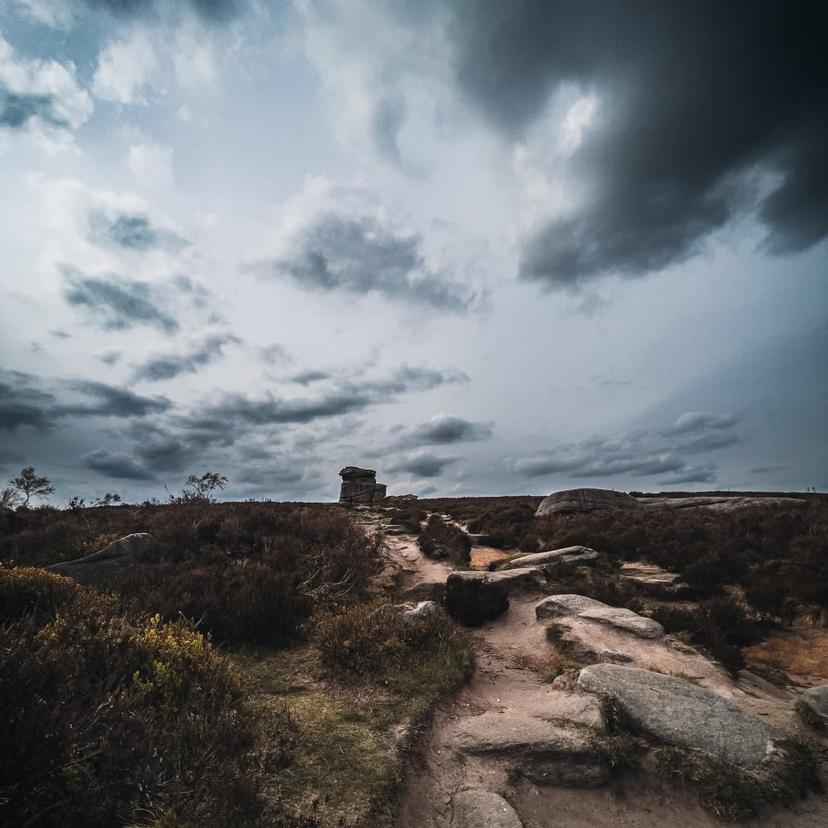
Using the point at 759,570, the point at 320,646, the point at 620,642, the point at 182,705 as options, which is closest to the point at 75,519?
the point at 320,646

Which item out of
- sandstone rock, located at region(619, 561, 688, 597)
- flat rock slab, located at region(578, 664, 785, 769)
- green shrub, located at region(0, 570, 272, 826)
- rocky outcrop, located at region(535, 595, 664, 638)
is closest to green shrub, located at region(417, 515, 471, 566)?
sandstone rock, located at region(619, 561, 688, 597)

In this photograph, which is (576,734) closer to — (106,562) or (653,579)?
(653,579)

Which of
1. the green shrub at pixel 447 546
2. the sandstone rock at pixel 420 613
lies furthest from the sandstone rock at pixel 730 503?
the sandstone rock at pixel 420 613

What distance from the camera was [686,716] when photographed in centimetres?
547

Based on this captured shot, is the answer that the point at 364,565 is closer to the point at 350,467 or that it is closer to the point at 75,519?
the point at 75,519

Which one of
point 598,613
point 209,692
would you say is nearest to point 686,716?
point 598,613

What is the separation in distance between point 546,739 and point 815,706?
4.27 m

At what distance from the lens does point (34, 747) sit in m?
2.87

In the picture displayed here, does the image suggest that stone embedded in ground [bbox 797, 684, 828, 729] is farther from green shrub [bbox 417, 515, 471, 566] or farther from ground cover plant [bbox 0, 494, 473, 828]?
green shrub [bbox 417, 515, 471, 566]

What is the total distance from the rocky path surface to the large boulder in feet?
57.1

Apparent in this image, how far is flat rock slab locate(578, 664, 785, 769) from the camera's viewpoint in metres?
5.04

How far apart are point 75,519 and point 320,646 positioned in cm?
1362

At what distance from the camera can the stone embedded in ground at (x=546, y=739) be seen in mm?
4746

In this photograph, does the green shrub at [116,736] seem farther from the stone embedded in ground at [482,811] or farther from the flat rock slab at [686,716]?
the flat rock slab at [686,716]
